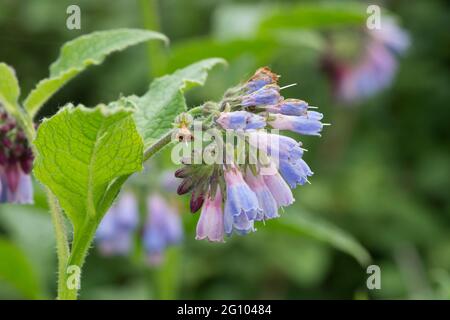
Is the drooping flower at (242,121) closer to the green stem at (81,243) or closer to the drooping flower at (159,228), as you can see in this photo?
the green stem at (81,243)

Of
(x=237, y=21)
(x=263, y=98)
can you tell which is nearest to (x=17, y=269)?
(x=263, y=98)

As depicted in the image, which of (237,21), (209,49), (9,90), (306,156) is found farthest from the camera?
(306,156)

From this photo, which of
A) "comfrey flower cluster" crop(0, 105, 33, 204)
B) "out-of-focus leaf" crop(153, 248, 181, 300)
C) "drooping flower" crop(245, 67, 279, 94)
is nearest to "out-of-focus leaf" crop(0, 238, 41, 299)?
"out-of-focus leaf" crop(153, 248, 181, 300)

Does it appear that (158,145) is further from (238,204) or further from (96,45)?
(96,45)

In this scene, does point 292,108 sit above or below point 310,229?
below

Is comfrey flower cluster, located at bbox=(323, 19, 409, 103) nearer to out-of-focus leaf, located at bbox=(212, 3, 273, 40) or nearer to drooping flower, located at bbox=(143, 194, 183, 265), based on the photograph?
out-of-focus leaf, located at bbox=(212, 3, 273, 40)
